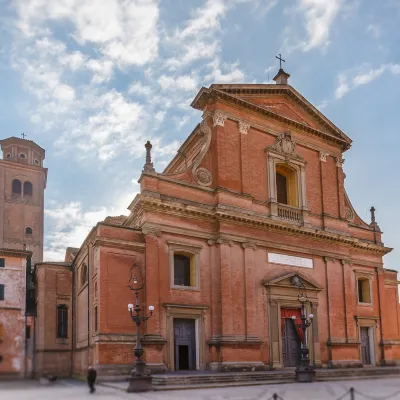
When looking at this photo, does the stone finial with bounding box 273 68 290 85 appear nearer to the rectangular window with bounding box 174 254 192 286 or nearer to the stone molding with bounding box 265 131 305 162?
the stone molding with bounding box 265 131 305 162

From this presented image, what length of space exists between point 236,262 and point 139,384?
987 centimetres

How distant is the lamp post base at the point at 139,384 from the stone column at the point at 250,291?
8.28 metres

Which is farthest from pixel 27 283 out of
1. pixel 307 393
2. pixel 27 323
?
pixel 307 393

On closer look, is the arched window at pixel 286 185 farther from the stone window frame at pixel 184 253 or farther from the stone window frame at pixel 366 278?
the stone window frame at pixel 184 253

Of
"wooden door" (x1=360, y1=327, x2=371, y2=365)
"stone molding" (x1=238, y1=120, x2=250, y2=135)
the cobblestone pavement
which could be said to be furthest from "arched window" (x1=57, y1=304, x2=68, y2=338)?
"wooden door" (x1=360, y1=327, x2=371, y2=365)

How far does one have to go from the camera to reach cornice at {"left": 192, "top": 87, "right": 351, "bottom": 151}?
29453mm

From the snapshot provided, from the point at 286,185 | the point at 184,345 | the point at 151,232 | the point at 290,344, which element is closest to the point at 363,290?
the point at 290,344

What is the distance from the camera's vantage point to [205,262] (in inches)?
1081

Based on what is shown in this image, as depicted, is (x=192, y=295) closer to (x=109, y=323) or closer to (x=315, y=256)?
(x=109, y=323)

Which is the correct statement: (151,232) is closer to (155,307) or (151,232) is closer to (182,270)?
(182,270)

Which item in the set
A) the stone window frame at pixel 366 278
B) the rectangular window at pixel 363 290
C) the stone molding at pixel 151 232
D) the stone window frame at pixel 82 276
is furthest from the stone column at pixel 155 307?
the rectangular window at pixel 363 290

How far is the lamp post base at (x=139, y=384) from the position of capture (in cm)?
1956

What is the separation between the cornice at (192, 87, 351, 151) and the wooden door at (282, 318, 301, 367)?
11997 millimetres

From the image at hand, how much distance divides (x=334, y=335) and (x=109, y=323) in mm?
14178
